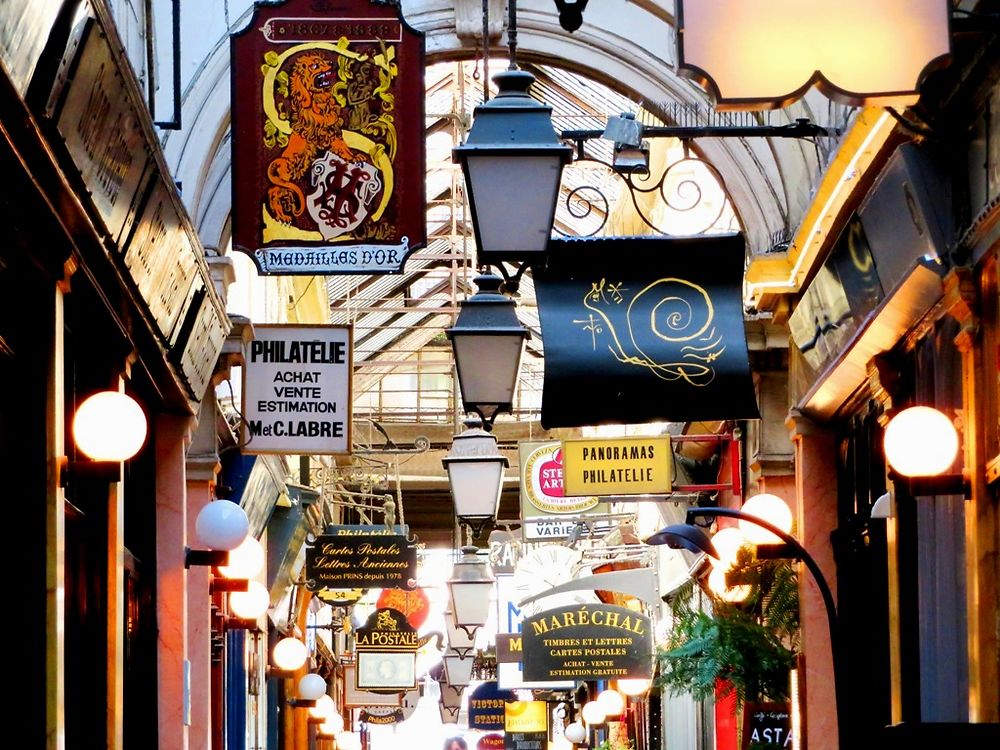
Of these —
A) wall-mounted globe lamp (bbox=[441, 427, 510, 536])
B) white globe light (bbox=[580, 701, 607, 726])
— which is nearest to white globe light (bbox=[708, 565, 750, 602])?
wall-mounted globe lamp (bbox=[441, 427, 510, 536])

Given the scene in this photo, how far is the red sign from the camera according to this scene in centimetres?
994

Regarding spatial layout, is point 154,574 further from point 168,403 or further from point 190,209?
point 190,209

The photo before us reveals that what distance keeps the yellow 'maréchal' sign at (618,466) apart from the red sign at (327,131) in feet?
18.3

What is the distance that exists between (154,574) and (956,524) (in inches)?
214

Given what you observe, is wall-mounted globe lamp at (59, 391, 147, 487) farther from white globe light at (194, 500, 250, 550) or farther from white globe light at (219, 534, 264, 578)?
white globe light at (219, 534, 264, 578)

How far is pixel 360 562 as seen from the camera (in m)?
20.8

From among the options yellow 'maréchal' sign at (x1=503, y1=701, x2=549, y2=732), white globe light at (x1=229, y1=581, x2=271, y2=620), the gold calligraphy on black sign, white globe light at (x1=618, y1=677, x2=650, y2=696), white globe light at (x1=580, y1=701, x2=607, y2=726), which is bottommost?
yellow 'maréchal' sign at (x1=503, y1=701, x2=549, y2=732)

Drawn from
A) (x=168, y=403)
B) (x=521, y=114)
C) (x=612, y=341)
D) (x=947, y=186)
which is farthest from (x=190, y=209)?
(x=947, y=186)

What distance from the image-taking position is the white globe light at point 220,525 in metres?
9.84

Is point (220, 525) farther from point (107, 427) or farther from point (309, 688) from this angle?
point (309, 688)

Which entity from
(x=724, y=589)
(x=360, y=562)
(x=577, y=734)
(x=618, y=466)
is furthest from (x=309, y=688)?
(x=724, y=589)

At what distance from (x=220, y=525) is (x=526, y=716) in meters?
29.6

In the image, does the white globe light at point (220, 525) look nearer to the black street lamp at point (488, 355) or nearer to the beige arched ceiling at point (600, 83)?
the black street lamp at point (488, 355)

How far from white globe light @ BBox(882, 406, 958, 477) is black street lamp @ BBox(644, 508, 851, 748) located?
0.80m
